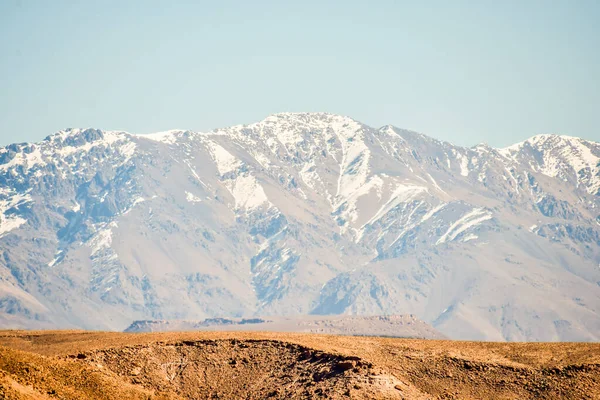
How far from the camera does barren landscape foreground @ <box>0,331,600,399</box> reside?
2132 inches

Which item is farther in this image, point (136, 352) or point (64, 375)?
point (136, 352)

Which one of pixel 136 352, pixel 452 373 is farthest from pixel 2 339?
pixel 452 373

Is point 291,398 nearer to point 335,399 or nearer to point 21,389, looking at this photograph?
point 335,399

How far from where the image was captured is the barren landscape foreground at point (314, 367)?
54156mm

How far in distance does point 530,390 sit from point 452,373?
15.6 ft

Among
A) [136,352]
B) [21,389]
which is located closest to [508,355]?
[136,352]

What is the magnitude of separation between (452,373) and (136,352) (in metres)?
19.5

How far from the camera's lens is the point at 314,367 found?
57062 millimetres

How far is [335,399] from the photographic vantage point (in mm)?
52438

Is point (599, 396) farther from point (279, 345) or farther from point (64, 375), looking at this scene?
point (64, 375)

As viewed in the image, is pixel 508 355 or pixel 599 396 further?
pixel 508 355

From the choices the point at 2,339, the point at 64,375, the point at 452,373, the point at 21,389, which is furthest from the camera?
the point at 2,339

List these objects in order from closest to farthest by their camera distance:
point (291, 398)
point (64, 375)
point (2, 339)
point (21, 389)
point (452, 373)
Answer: point (21, 389), point (64, 375), point (291, 398), point (452, 373), point (2, 339)

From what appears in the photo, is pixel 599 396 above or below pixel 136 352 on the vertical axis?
below
